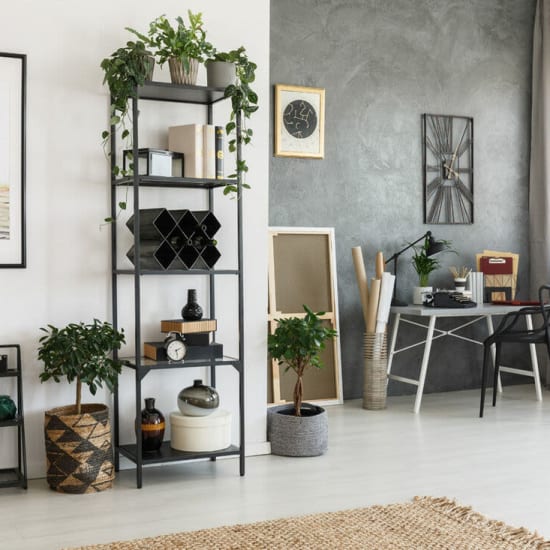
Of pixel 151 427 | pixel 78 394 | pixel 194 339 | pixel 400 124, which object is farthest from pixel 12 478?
pixel 400 124

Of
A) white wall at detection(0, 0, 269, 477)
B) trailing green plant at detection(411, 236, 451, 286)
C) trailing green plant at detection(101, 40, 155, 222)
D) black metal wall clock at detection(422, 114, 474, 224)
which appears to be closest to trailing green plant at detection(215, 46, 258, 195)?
white wall at detection(0, 0, 269, 477)

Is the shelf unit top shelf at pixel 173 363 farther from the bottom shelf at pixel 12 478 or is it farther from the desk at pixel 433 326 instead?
the desk at pixel 433 326

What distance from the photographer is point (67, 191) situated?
399cm

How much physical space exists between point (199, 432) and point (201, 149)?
1325 millimetres

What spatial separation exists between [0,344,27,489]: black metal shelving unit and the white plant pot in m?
3.05

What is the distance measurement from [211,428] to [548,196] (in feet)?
12.4

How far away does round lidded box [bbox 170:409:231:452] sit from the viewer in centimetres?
395

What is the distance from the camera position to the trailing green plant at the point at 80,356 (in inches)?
145

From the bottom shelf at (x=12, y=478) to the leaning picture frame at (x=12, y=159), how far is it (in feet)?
3.10

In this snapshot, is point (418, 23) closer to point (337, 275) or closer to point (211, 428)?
point (337, 275)

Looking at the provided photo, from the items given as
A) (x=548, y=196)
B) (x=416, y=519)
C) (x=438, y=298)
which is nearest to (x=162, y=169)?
(x=416, y=519)

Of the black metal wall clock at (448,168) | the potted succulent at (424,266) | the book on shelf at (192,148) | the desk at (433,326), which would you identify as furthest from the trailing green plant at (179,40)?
the black metal wall clock at (448,168)

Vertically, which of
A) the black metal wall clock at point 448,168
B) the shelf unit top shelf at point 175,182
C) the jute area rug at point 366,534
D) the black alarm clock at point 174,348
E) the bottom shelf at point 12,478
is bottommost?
the jute area rug at point 366,534

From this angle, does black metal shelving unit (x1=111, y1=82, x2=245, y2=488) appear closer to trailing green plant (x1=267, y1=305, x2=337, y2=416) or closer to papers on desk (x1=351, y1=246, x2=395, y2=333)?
trailing green plant (x1=267, y1=305, x2=337, y2=416)
